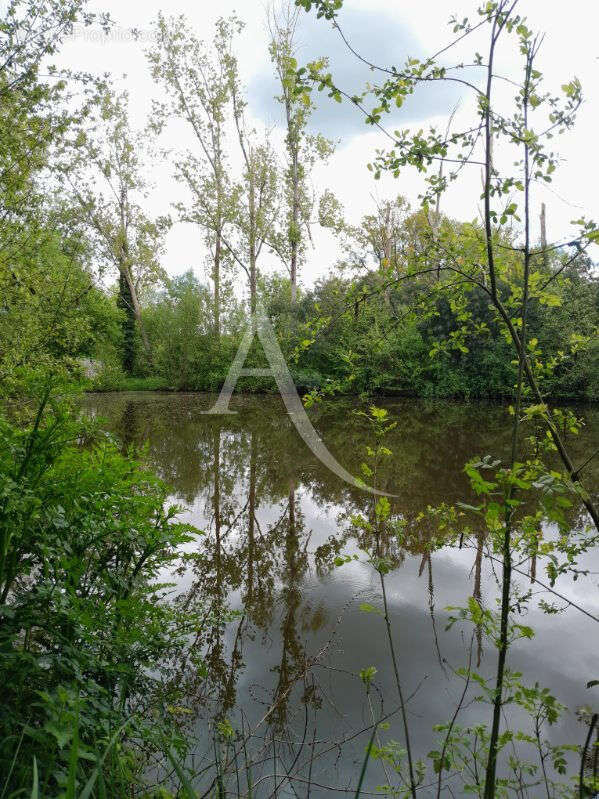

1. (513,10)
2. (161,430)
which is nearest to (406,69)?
(513,10)

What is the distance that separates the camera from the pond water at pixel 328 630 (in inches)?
90.9

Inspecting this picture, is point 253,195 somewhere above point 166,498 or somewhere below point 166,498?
above

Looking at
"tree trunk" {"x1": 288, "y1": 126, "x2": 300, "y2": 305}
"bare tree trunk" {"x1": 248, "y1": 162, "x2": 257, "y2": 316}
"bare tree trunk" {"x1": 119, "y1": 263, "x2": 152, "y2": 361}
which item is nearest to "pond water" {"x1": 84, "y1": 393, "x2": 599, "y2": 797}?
"tree trunk" {"x1": 288, "y1": 126, "x2": 300, "y2": 305}

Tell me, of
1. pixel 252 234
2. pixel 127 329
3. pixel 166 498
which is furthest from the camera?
pixel 127 329

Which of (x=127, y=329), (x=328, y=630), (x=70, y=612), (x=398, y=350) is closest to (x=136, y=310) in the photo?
(x=127, y=329)

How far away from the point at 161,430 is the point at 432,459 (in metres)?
5.77

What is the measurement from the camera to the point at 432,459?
882 centimetres

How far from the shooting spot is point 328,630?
3.35m

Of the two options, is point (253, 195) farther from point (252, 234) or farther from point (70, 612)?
point (70, 612)

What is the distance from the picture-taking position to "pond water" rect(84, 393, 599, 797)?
2.31 m

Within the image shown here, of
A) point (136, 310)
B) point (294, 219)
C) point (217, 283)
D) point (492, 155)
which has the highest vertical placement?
point (294, 219)

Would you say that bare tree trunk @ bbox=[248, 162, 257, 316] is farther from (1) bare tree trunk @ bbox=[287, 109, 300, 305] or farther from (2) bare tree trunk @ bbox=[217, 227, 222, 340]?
(1) bare tree trunk @ bbox=[287, 109, 300, 305]

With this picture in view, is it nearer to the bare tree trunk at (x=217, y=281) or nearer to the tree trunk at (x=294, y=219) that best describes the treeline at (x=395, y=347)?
the bare tree trunk at (x=217, y=281)

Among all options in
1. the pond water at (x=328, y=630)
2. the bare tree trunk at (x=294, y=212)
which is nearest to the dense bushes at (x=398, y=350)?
the bare tree trunk at (x=294, y=212)
